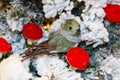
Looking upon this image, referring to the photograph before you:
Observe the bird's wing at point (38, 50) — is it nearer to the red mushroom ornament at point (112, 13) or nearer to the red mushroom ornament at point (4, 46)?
the red mushroom ornament at point (4, 46)

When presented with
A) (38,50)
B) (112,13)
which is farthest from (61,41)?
Result: (112,13)

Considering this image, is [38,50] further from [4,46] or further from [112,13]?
[112,13]

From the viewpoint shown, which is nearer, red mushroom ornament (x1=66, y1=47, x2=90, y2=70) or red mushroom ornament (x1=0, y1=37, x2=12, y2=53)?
red mushroom ornament (x1=66, y1=47, x2=90, y2=70)

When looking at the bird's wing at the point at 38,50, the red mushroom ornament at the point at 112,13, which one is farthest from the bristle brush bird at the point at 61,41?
the red mushroom ornament at the point at 112,13

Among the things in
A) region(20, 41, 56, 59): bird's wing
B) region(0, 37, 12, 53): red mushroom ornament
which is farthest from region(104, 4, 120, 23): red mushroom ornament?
region(0, 37, 12, 53): red mushroom ornament

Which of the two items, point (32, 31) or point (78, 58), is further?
point (32, 31)

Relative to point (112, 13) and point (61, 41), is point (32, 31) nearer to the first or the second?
point (61, 41)

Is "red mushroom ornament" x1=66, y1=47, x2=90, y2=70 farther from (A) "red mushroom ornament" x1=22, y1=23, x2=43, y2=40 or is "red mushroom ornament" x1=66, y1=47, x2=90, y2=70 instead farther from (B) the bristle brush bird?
(A) "red mushroom ornament" x1=22, y1=23, x2=43, y2=40

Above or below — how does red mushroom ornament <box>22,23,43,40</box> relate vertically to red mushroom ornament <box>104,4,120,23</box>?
below
